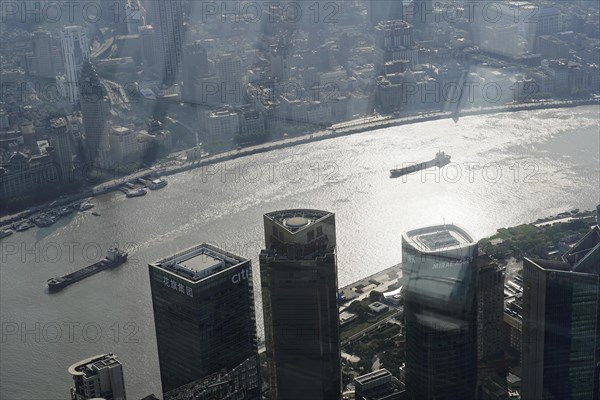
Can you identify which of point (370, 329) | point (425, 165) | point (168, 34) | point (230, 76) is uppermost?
point (168, 34)

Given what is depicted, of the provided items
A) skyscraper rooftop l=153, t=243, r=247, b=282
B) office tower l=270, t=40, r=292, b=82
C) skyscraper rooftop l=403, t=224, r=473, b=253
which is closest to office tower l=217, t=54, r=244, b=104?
office tower l=270, t=40, r=292, b=82

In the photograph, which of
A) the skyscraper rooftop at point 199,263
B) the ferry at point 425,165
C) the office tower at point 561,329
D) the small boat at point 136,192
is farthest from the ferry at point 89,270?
the office tower at point 561,329

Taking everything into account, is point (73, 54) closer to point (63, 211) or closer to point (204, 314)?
point (63, 211)

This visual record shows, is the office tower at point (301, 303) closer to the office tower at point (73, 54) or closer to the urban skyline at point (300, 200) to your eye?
the urban skyline at point (300, 200)

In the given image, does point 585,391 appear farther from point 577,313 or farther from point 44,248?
point 44,248

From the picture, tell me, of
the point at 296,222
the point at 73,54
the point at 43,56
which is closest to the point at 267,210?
the point at 296,222

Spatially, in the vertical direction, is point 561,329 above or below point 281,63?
below
